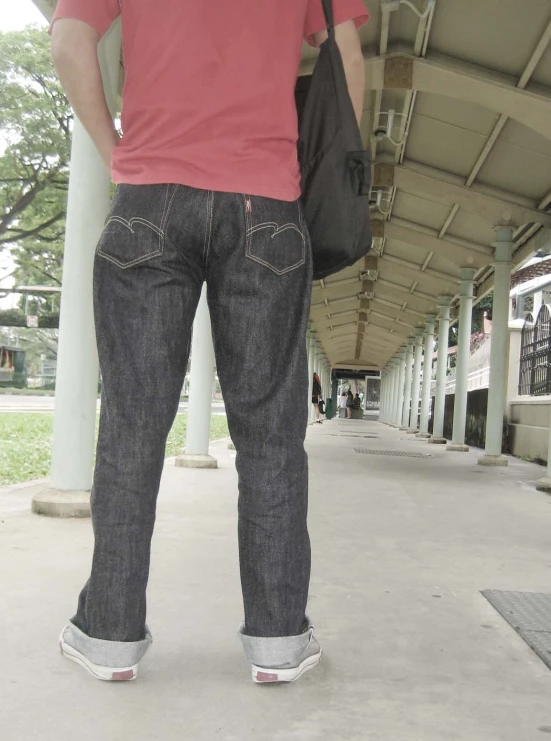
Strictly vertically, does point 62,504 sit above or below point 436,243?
below

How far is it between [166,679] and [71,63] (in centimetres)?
150

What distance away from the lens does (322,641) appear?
2.26 m

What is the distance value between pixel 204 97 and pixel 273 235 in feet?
1.18

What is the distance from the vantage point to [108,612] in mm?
1796

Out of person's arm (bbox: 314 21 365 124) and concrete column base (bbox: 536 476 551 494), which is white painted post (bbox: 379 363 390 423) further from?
Result: person's arm (bbox: 314 21 365 124)

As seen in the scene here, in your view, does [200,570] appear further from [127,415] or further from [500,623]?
[127,415]

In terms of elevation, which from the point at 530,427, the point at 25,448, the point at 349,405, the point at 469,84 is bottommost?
the point at 25,448

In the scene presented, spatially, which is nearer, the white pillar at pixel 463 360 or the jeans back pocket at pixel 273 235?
the jeans back pocket at pixel 273 235

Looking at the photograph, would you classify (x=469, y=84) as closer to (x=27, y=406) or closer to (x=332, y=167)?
(x=332, y=167)

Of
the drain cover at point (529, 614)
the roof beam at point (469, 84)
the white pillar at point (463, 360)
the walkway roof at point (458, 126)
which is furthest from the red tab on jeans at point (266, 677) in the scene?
the white pillar at point (463, 360)

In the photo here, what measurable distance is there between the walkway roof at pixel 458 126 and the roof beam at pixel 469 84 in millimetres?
10

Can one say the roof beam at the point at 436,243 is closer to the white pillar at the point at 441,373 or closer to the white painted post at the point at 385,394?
the white pillar at the point at 441,373

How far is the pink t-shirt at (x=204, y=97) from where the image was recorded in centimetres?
178

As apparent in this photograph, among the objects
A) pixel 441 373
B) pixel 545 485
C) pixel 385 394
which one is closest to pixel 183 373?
pixel 545 485
